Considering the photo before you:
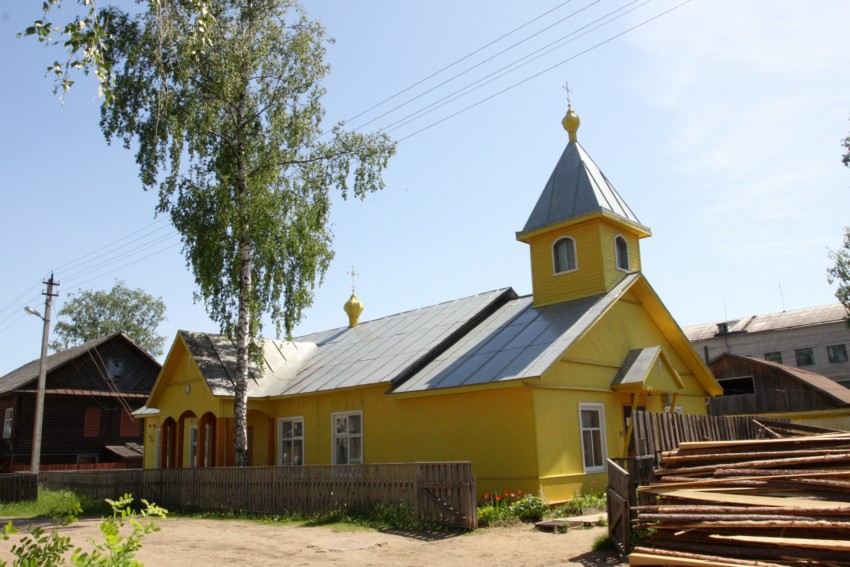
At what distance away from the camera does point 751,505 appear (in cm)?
771

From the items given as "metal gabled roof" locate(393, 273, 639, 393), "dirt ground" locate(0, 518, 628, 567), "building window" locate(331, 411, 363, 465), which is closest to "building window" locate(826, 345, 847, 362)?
"metal gabled roof" locate(393, 273, 639, 393)

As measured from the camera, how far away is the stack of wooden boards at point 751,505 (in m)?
6.83

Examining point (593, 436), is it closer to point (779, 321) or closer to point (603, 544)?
point (603, 544)

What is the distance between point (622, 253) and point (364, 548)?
11.7m

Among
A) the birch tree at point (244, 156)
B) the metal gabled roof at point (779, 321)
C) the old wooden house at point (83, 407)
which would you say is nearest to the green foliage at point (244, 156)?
the birch tree at point (244, 156)

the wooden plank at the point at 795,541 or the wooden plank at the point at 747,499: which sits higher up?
the wooden plank at the point at 747,499

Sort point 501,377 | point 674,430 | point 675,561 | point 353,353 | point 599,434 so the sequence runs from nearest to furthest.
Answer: point 675,561 → point 674,430 → point 501,377 → point 599,434 → point 353,353

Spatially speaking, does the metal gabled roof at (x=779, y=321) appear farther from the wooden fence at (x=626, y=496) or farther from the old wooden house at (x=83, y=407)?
the wooden fence at (x=626, y=496)

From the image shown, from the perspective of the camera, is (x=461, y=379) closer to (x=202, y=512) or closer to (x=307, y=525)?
(x=307, y=525)

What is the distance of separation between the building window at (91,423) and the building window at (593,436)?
29950 millimetres

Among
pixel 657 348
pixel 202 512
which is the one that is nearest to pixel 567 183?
pixel 657 348

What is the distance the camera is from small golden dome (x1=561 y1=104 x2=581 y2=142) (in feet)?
68.4

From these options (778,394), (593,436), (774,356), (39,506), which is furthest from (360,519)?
(774,356)

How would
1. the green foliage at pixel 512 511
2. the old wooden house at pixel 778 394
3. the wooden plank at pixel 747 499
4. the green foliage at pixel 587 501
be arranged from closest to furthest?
the wooden plank at pixel 747 499, the green foliage at pixel 512 511, the green foliage at pixel 587 501, the old wooden house at pixel 778 394
